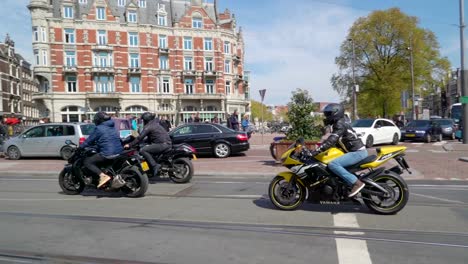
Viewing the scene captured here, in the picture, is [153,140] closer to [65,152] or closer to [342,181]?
[342,181]

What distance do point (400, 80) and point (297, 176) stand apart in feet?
146

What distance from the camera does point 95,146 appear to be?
8.12 metres

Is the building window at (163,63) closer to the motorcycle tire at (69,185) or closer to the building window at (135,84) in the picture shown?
the building window at (135,84)

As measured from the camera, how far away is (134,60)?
5400 cm

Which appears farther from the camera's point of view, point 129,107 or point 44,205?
point 129,107

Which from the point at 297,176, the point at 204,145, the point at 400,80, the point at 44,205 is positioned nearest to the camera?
the point at 297,176

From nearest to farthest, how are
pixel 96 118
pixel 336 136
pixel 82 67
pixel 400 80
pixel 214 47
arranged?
1. pixel 336 136
2. pixel 96 118
3. pixel 400 80
4. pixel 82 67
5. pixel 214 47

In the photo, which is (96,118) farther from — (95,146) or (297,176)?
(297,176)

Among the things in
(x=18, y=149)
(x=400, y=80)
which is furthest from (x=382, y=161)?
(x=400, y=80)

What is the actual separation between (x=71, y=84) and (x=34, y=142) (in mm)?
37528

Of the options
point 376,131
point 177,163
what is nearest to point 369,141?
point 376,131

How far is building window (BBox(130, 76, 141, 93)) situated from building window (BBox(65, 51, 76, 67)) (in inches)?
300

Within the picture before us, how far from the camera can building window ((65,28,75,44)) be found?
164 feet

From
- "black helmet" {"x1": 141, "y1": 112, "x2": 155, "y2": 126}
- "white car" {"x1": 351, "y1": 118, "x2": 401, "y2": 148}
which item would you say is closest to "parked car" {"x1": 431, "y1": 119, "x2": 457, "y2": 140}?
"white car" {"x1": 351, "y1": 118, "x2": 401, "y2": 148}
